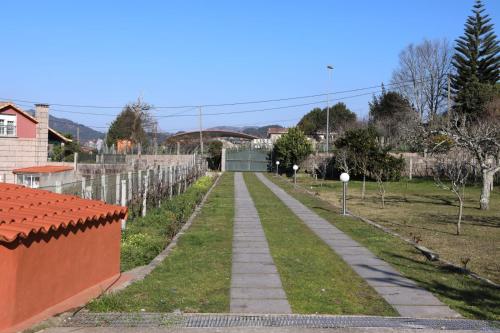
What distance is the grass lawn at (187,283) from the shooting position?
5.98 metres

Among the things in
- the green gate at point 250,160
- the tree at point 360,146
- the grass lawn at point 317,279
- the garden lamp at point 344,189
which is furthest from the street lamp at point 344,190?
the green gate at point 250,160

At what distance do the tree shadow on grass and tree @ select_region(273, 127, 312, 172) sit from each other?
3755 centimetres

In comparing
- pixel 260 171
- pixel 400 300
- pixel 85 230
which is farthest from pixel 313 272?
pixel 260 171

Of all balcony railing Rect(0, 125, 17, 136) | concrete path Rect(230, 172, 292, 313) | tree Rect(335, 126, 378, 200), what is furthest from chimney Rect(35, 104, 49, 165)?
concrete path Rect(230, 172, 292, 313)

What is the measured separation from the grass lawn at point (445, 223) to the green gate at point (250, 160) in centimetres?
2627

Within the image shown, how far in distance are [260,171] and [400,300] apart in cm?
4671

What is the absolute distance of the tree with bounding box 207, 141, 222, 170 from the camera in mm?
55406

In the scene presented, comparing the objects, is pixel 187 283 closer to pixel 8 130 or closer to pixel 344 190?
pixel 344 190

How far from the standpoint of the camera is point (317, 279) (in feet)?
25.1

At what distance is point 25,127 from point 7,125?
3.81 feet

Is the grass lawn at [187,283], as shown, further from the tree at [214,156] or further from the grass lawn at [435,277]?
the tree at [214,156]

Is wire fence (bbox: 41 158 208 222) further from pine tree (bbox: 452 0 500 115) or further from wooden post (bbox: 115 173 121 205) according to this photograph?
pine tree (bbox: 452 0 500 115)

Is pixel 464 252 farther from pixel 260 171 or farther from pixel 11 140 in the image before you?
pixel 260 171

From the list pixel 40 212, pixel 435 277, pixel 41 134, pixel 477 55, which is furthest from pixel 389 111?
pixel 40 212
